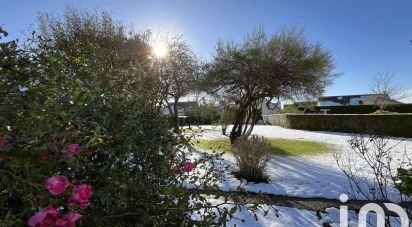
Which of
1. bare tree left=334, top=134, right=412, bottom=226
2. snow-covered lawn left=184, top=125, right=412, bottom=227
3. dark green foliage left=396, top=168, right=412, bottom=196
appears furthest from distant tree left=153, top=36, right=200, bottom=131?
dark green foliage left=396, top=168, right=412, bottom=196

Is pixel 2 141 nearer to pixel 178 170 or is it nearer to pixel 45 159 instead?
pixel 45 159

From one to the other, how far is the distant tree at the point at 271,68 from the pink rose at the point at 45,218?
10761 mm

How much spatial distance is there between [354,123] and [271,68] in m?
8.38

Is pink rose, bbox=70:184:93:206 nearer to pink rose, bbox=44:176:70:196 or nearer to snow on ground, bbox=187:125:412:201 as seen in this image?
pink rose, bbox=44:176:70:196

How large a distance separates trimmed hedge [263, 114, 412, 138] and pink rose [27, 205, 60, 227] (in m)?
12.2

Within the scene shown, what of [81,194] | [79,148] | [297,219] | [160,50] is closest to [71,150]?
[79,148]

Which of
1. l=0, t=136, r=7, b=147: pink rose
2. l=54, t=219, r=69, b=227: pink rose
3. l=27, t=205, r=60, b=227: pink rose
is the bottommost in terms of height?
l=54, t=219, r=69, b=227: pink rose

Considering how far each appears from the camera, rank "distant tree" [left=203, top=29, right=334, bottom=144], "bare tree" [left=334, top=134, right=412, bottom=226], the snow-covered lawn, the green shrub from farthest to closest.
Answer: "distant tree" [left=203, top=29, right=334, bottom=144]
the green shrub
the snow-covered lawn
"bare tree" [left=334, top=134, right=412, bottom=226]

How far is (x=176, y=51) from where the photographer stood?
17.2 meters

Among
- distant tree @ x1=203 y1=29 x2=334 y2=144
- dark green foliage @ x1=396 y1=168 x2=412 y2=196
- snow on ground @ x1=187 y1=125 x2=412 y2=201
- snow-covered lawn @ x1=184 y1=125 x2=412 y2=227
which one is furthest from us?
distant tree @ x1=203 y1=29 x2=334 y2=144

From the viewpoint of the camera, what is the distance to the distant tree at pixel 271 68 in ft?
38.0

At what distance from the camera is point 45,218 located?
1021mm

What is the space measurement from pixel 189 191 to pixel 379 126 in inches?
671

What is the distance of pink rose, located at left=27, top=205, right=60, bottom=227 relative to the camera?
996 millimetres
